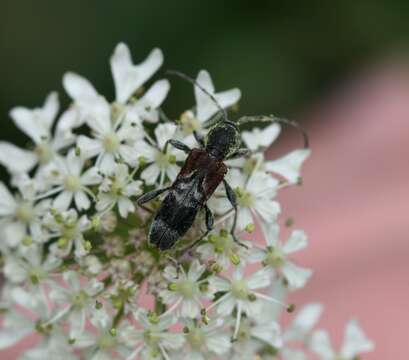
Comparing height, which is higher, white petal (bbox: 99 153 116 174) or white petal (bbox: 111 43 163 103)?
white petal (bbox: 111 43 163 103)

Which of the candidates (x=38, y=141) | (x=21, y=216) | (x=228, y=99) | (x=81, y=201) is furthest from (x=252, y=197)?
(x=38, y=141)

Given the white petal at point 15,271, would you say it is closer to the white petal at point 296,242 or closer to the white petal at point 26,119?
the white petal at point 26,119

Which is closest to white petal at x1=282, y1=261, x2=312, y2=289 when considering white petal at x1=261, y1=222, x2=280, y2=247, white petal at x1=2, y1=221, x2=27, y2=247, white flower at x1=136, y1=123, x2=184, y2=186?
white petal at x1=261, y1=222, x2=280, y2=247

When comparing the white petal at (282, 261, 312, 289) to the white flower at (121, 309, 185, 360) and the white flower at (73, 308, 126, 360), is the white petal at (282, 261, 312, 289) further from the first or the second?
the white flower at (73, 308, 126, 360)

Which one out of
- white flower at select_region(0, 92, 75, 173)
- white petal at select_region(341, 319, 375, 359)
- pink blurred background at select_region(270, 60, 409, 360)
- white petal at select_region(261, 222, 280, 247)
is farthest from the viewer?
pink blurred background at select_region(270, 60, 409, 360)

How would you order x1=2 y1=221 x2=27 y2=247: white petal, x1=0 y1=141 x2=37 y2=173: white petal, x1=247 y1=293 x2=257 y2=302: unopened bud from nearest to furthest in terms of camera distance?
x1=247 y1=293 x2=257 y2=302: unopened bud
x1=2 y1=221 x2=27 y2=247: white petal
x1=0 y1=141 x2=37 y2=173: white petal

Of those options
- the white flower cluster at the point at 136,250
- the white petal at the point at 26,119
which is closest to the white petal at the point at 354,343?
the white flower cluster at the point at 136,250
